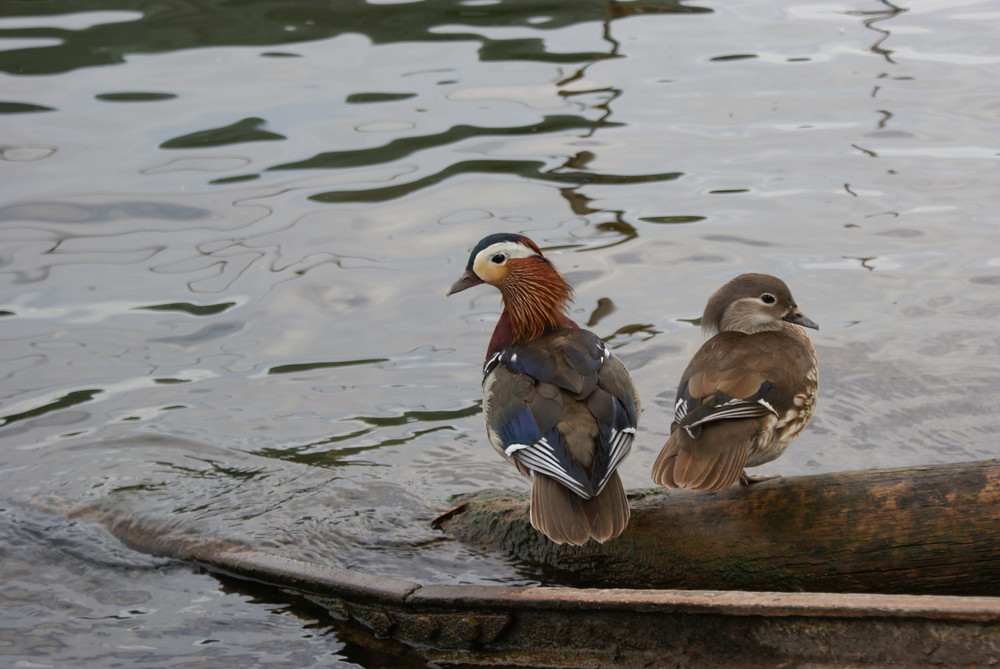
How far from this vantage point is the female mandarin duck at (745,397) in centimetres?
372

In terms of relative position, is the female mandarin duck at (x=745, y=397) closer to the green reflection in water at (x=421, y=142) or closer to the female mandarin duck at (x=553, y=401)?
the female mandarin duck at (x=553, y=401)

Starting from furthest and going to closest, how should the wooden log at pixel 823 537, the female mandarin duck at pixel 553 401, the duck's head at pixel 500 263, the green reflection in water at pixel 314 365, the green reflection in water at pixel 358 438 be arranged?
the green reflection in water at pixel 314 365
the green reflection in water at pixel 358 438
the duck's head at pixel 500 263
the female mandarin duck at pixel 553 401
the wooden log at pixel 823 537

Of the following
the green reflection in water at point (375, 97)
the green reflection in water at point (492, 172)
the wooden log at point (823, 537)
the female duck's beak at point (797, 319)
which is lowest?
the green reflection in water at point (492, 172)

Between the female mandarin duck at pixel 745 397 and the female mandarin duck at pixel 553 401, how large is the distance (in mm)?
184

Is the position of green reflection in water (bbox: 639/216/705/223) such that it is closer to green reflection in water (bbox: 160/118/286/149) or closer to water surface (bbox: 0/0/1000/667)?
water surface (bbox: 0/0/1000/667)

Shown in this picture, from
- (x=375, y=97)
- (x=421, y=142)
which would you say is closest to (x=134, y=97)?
(x=375, y=97)

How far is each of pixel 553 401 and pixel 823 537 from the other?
1.01 meters

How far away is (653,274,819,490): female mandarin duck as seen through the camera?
12.2ft

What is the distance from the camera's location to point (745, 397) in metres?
3.84

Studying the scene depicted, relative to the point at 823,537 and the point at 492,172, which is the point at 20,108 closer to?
the point at 492,172

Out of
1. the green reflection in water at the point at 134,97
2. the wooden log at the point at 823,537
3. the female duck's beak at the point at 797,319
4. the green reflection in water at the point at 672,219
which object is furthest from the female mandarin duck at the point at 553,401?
the green reflection in water at the point at 134,97

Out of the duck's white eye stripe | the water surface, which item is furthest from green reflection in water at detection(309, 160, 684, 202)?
the duck's white eye stripe

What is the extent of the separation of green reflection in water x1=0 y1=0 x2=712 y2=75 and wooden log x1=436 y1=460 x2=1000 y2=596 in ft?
27.0

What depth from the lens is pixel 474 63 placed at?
11258mm
